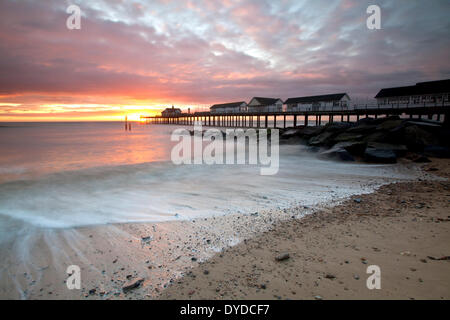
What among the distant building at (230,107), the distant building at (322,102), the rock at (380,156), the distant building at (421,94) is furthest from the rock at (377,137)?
the distant building at (230,107)

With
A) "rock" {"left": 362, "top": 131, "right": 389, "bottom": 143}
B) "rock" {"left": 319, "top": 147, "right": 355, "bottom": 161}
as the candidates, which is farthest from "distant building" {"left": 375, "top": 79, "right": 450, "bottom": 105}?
"rock" {"left": 319, "top": 147, "right": 355, "bottom": 161}

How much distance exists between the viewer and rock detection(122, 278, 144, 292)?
119 inches

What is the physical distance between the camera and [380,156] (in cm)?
1168

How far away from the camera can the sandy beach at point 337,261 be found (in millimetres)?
2740

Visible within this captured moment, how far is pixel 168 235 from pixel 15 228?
3.96m

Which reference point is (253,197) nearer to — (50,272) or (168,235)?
(168,235)

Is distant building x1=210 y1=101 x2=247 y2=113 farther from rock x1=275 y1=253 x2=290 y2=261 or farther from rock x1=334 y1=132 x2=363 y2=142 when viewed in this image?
rock x1=275 y1=253 x2=290 y2=261

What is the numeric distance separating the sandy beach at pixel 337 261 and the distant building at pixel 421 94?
29952 millimetres

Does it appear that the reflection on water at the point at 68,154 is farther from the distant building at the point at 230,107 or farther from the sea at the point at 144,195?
the distant building at the point at 230,107

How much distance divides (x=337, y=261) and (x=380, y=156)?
35.1 feet

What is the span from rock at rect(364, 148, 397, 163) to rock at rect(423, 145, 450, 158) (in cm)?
196

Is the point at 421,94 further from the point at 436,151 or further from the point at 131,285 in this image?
the point at 131,285

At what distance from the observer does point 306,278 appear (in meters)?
2.97

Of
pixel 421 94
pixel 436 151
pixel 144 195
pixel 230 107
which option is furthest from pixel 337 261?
pixel 230 107
